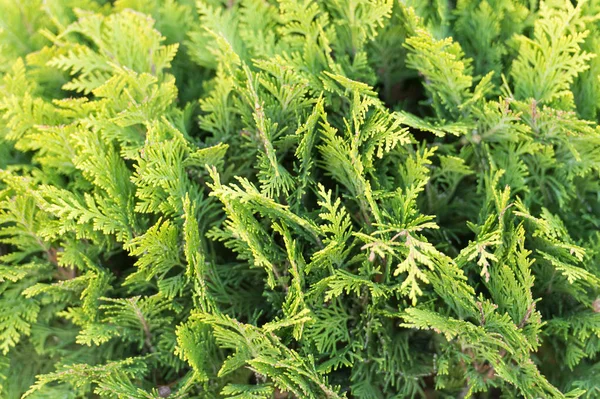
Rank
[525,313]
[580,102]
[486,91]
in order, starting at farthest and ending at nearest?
[580,102]
[486,91]
[525,313]

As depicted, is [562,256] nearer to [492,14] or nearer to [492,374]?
[492,374]

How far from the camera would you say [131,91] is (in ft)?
7.64

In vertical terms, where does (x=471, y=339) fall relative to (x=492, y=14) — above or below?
below

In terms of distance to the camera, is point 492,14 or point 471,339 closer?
point 471,339

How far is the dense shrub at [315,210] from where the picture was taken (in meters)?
2.02

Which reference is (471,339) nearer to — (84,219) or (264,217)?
(264,217)

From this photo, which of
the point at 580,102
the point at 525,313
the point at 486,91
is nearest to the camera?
the point at 525,313

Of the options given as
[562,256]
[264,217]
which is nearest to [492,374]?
[562,256]

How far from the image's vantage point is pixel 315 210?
7.16 ft

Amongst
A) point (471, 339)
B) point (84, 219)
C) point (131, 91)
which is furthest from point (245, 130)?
point (471, 339)

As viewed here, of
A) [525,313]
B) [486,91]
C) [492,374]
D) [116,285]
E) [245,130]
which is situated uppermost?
[486,91]

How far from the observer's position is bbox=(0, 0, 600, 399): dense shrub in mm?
2023

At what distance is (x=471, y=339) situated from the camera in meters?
2.01

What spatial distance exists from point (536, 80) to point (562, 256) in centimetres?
75
